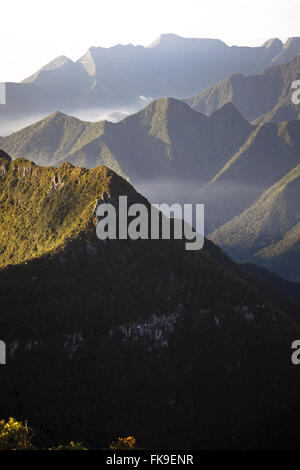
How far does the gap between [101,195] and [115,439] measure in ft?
163

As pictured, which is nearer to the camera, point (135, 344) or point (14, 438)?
point (14, 438)

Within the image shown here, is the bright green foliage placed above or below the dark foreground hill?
below

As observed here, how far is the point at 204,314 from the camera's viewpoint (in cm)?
11588

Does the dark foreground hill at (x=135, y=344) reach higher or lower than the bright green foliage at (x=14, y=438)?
higher

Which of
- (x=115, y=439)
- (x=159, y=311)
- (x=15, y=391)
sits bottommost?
(x=115, y=439)

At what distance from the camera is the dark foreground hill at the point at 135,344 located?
9675 cm

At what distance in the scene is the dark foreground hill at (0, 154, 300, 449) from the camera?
96750mm

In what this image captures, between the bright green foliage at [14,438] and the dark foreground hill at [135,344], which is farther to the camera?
the dark foreground hill at [135,344]

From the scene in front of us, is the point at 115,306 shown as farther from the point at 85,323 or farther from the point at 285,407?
the point at 285,407

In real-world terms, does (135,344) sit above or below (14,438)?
above

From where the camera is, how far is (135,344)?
108312mm

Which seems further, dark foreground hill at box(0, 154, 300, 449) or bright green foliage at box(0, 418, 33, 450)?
dark foreground hill at box(0, 154, 300, 449)
